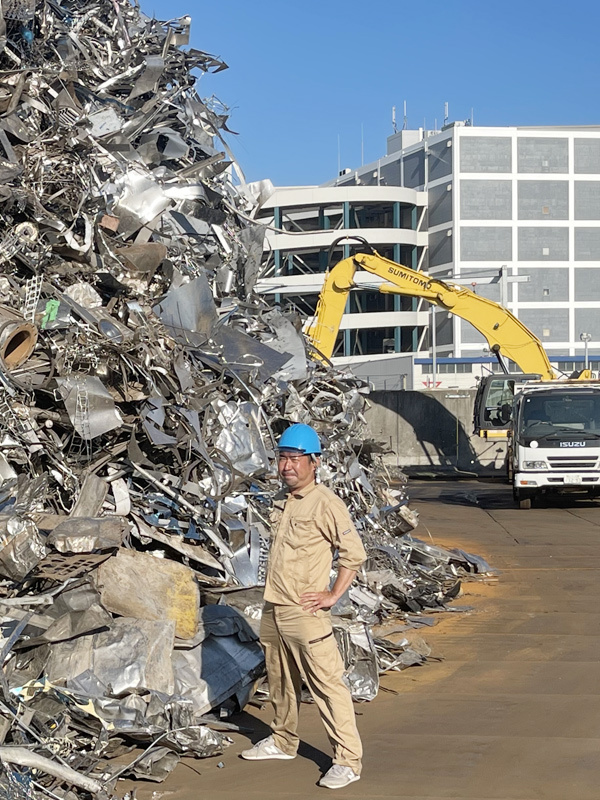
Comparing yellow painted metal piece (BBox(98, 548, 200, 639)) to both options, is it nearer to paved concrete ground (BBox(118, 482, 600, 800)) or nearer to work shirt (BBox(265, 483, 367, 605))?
paved concrete ground (BBox(118, 482, 600, 800))

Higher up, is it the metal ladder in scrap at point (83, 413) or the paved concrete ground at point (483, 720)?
the metal ladder in scrap at point (83, 413)

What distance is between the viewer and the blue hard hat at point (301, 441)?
5.29 m

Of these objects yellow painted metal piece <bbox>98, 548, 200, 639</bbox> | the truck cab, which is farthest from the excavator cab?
yellow painted metal piece <bbox>98, 548, 200, 639</bbox>

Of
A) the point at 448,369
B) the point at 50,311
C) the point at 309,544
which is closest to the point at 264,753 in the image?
the point at 309,544

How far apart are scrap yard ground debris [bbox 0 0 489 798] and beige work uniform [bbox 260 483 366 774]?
2.93ft

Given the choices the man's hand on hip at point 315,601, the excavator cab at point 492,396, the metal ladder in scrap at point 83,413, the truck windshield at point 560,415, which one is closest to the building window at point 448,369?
the excavator cab at point 492,396

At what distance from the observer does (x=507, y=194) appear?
Result: 7088 cm

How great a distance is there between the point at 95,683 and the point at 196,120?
27.6ft

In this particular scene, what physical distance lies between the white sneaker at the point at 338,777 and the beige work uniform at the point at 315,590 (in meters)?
0.03

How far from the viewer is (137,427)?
8352mm

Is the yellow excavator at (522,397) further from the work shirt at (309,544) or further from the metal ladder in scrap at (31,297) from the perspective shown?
the work shirt at (309,544)

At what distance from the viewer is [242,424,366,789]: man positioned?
17.1ft

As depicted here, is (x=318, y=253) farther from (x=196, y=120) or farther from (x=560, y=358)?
(x=196, y=120)

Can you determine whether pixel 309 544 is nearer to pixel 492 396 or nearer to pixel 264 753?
pixel 264 753
